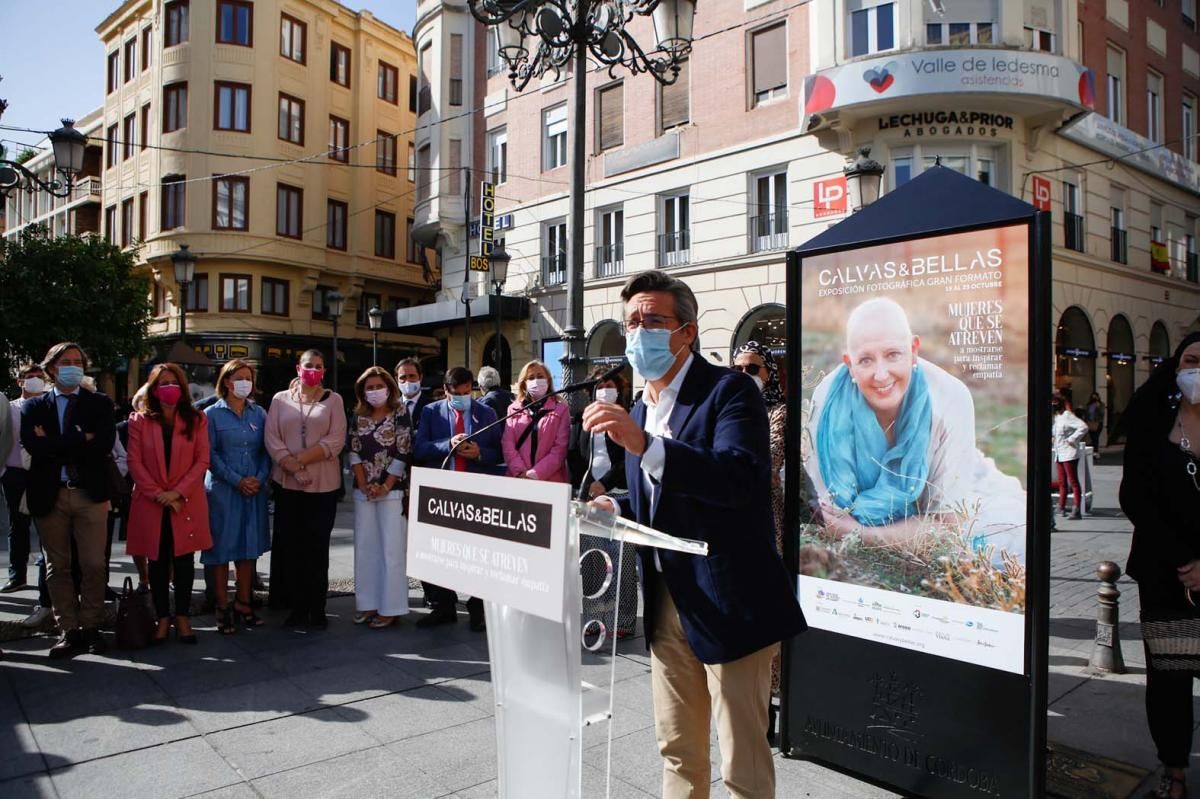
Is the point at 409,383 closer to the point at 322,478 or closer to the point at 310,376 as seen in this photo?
the point at 310,376

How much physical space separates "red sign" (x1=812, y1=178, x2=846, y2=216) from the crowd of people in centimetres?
1252

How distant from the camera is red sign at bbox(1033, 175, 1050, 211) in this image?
18.0m

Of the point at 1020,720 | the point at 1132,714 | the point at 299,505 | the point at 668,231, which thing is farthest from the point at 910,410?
the point at 668,231

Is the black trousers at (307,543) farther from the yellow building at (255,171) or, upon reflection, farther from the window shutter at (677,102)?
the yellow building at (255,171)

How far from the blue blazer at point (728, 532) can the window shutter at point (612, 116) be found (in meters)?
20.7

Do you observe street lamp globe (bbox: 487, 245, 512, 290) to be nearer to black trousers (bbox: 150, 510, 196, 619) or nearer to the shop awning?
the shop awning

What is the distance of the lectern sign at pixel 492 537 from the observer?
7.34ft

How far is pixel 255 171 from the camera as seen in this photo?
2988 cm

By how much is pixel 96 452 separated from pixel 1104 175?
74.5 feet

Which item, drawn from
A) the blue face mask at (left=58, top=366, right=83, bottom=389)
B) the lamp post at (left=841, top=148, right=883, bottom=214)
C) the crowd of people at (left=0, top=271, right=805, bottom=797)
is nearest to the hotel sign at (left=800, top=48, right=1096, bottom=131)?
the lamp post at (left=841, top=148, right=883, bottom=214)

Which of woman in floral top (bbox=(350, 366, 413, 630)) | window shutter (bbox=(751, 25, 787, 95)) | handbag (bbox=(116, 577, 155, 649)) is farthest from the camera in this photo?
window shutter (bbox=(751, 25, 787, 95))

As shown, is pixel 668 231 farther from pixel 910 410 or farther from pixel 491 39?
pixel 910 410

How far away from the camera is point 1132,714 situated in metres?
4.43

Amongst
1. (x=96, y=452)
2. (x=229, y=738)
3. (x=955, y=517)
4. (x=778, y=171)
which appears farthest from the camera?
(x=778, y=171)
